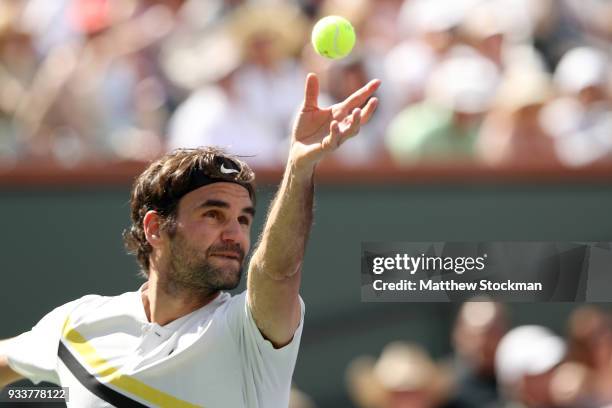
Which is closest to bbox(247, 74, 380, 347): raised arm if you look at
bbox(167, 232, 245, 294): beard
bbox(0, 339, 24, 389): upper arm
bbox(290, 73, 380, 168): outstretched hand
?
bbox(290, 73, 380, 168): outstretched hand

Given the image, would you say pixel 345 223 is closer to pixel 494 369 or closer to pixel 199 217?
pixel 494 369

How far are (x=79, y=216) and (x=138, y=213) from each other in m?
2.45

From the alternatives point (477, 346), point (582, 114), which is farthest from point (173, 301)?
point (582, 114)

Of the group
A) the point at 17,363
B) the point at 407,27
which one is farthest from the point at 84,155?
the point at 17,363

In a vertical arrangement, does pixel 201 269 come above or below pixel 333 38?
below

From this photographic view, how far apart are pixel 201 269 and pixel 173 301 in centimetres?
20

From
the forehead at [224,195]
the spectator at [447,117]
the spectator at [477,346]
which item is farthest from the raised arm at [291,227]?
the spectator at [447,117]

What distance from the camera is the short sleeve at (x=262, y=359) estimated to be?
4.00 metres

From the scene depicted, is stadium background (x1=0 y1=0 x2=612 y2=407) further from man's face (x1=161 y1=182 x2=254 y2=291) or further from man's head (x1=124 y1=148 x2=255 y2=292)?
man's face (x1=161 y1=182 x2=254 y2=291)

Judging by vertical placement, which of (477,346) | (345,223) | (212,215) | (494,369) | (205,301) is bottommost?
(205,301)

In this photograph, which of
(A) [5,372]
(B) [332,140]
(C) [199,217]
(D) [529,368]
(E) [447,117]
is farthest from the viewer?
(E) [447,117]

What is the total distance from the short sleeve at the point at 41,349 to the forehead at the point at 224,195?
609 mm

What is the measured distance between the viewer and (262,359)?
13.2 feet

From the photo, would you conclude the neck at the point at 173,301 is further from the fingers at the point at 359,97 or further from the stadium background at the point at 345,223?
the stadium background at the point at 345,223
